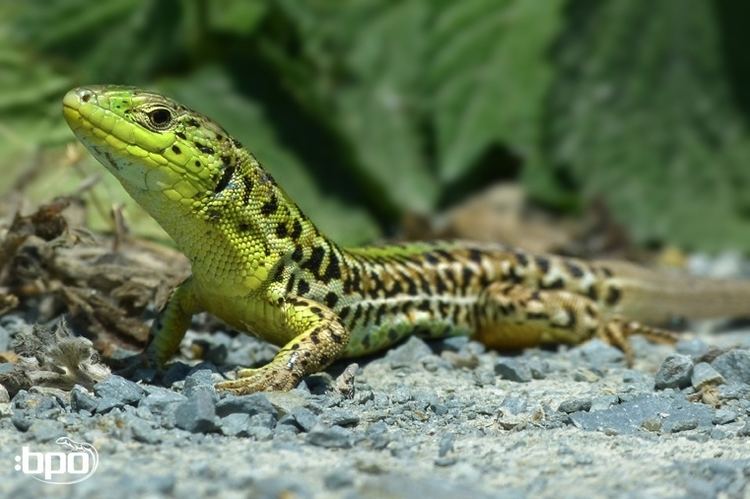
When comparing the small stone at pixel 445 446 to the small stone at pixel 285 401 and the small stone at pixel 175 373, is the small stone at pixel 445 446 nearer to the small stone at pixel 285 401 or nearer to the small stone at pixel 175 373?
the small stone at pixel 285 401

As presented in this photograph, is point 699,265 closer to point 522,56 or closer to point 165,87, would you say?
point 522,56

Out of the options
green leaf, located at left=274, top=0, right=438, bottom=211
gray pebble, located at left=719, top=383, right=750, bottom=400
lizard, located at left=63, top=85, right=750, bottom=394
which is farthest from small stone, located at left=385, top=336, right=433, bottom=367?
green leaf, located at left=274, top=0, right=438, bottom=211

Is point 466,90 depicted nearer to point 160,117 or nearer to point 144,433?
point 160,117

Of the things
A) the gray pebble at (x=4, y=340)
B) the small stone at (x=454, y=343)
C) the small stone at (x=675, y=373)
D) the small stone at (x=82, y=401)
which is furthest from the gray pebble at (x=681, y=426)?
the gray pebble at (x=4, y=340)

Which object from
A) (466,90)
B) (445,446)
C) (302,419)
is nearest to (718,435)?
(445,446)

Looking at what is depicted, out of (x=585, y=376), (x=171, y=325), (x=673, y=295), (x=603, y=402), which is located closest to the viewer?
(x=603, y=402)

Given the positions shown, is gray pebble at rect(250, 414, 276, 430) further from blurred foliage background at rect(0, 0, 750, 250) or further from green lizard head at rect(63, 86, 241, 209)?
blurred foliage background at rect(0, 0, 750, 250)
